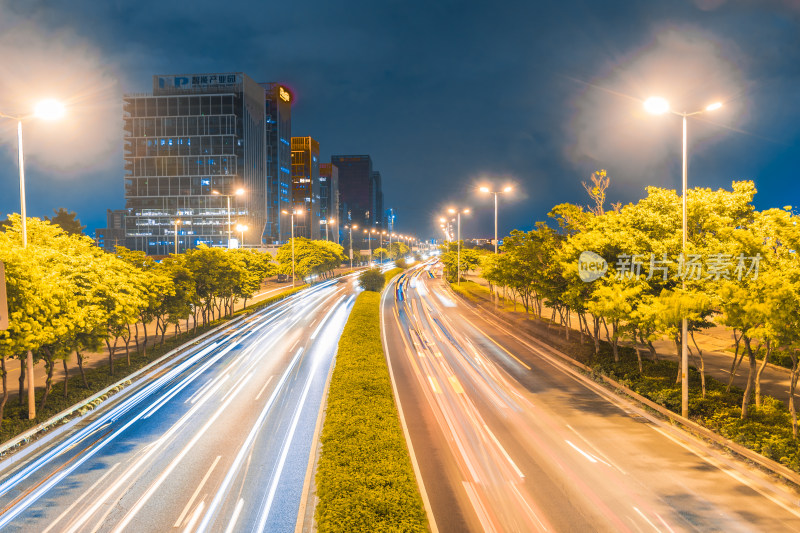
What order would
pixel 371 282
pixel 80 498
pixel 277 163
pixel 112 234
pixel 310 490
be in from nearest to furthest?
pixel 80 498 → pixel 310 490 → pixel 371 282 → pixel 112 234 → pixel 277 163

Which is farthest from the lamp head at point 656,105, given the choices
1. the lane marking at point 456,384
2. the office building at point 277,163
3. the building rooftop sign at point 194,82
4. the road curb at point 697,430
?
the office building at point 277,163

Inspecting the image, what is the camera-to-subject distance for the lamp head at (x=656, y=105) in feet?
53.4

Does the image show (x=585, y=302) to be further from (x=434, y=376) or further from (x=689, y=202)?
(x=434, y=376)

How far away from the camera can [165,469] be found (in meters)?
14.2

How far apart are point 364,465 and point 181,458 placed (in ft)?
24.0

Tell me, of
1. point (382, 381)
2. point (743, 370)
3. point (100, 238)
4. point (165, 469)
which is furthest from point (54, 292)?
point (100, 238)

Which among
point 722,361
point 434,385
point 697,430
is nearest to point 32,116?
point 434,385

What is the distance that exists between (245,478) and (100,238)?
16612cm

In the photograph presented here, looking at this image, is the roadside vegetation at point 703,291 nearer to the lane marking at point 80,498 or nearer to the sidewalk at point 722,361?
the sidewalk at point 722,361

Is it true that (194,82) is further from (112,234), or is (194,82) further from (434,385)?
(434,385)

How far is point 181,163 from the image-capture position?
12912cm

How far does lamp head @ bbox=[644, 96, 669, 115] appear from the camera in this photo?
1627 cm

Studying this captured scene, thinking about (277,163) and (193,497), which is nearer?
(193,497)

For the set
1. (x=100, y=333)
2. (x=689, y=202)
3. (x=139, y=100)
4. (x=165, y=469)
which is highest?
(x=139, y=100)
